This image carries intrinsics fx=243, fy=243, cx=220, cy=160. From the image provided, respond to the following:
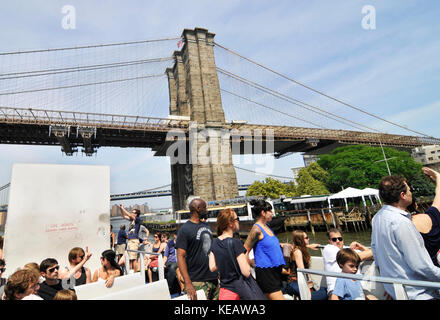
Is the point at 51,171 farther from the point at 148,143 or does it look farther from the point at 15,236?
the point at 148,143

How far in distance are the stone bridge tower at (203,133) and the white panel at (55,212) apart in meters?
20.1

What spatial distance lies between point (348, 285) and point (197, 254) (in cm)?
160

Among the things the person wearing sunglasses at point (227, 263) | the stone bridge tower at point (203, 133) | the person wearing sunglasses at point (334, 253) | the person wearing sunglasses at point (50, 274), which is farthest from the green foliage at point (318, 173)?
the person wearing sunglasses at point (50, 274)

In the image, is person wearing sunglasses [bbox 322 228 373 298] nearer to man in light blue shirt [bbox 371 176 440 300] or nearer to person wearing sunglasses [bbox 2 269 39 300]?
man in light blue shirt [bbox 371 176 440 300]

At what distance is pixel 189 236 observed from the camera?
2887 millimetres

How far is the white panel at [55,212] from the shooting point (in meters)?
4.24

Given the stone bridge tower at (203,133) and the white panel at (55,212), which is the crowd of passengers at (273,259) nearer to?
the white panel at (55,212)

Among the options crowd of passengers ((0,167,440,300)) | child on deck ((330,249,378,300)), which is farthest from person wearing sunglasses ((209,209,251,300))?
child on deck ((330,249,378,300))

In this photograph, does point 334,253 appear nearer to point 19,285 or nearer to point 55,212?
point 19,285

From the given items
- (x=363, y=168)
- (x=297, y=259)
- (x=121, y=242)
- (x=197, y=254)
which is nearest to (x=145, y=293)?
(x=197, y=254)

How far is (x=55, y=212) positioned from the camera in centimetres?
456
